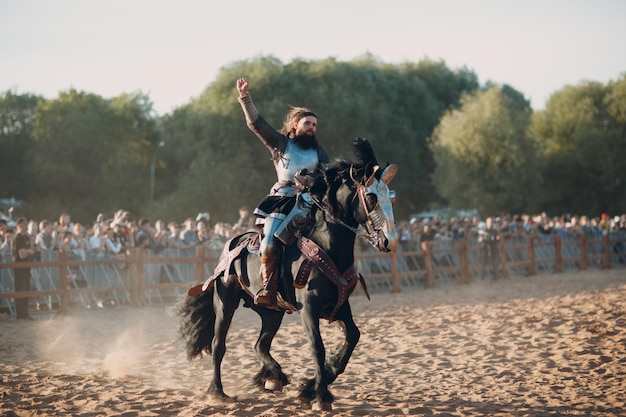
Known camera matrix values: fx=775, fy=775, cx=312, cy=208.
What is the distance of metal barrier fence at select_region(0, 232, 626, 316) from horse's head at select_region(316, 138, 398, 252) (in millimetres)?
5197

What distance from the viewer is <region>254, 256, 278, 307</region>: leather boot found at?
24.3 feet

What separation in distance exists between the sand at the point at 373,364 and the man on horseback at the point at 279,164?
1.29m

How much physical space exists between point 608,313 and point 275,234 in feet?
27.4

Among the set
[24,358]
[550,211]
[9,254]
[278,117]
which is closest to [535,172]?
[550,211]

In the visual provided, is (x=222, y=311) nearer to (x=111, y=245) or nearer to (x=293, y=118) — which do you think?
(x=293, y=118)

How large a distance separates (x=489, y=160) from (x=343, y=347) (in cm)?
3960

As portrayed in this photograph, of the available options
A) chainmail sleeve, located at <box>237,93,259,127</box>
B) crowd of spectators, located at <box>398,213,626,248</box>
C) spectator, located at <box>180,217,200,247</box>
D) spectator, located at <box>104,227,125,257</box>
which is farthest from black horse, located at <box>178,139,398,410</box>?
crowd of spectators, located at <box>398,213,626,248</box>

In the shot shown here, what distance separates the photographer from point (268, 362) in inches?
316

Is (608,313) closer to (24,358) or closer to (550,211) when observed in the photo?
(24,358)

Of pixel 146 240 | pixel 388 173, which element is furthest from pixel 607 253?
pixel 388 173

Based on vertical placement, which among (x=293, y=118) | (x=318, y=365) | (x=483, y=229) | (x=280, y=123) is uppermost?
(x=280, y=123)

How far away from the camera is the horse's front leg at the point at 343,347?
7.27m

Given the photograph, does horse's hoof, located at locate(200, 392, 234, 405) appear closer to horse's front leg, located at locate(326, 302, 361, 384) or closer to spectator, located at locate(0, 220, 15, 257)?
horse's front leg, located at locate(326, 302, 361, 384)

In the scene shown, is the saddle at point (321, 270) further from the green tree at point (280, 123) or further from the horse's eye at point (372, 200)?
A: the green tree at point (280, 123)
